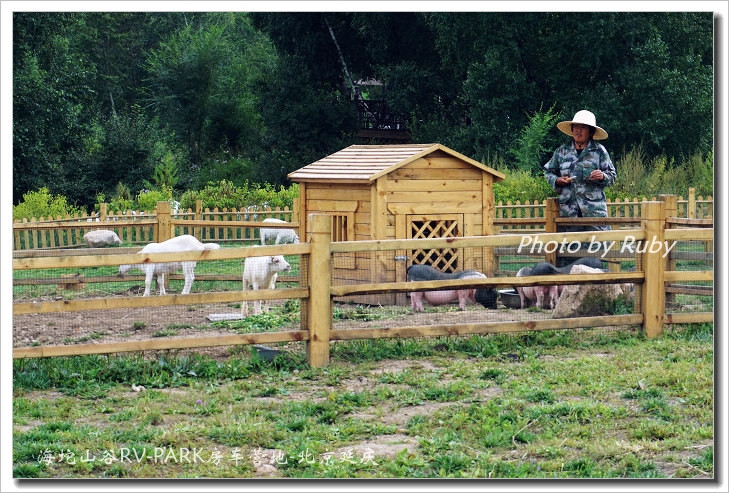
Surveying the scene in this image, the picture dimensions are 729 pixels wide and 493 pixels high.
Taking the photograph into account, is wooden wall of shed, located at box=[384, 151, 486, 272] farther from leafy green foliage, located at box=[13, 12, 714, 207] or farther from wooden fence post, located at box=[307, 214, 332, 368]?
leafy green foliage, located at box=[13, 12, 714, 207]

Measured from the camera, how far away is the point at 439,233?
1188 centimetres

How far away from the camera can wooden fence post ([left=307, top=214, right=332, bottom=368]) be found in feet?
25.9

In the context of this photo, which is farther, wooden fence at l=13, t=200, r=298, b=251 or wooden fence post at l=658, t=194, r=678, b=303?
wooden fence at l=13, t=200, r=298, b=251

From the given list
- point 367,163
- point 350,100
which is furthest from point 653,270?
point 350,100

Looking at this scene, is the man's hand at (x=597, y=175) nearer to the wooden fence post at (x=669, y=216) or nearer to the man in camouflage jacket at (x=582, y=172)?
the man in camouflage jacket at (x=582, y=172)

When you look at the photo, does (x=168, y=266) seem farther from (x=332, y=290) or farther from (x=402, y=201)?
(x=332, y=290)

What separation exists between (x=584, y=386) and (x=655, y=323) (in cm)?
205

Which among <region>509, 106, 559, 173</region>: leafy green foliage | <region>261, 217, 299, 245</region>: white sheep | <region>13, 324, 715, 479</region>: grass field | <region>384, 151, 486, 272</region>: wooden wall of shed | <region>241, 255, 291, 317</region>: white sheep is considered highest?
<region>509, 106, 559, 173</region>: leafy green foliage

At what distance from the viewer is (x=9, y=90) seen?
5.01 meters

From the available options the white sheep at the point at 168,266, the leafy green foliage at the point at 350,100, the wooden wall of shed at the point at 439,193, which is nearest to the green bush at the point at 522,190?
the leafy green foliage at the point at 350,100

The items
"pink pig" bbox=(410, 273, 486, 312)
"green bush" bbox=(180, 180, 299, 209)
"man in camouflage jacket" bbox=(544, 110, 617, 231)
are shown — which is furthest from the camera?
"green bush" bbox=(180, 180, 299, 209)

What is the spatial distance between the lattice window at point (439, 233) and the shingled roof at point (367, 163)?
69 cm

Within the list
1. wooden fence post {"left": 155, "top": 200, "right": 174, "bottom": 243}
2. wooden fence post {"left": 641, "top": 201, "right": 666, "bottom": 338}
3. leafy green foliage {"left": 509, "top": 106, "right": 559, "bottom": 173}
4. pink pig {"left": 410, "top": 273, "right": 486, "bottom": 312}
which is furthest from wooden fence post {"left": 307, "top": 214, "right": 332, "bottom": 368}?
leafy green foliage {"left": 509, "top": 106, "right": 559, "bottom": 173}

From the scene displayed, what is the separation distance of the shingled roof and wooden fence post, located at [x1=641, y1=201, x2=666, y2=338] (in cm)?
283
